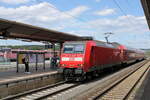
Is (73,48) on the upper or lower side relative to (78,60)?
upper

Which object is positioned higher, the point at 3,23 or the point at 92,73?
the point at 3,23

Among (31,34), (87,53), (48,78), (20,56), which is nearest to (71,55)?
(87,53)

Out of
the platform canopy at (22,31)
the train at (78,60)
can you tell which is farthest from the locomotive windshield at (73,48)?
the platform canopy at (22,31)

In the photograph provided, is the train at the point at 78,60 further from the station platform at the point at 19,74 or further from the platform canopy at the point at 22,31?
the platform canopy at the point at 22,31

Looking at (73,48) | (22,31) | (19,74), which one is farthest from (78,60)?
(19,74)

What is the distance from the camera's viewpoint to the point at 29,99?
38.1ft

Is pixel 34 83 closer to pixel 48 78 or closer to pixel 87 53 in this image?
pixel 48 78

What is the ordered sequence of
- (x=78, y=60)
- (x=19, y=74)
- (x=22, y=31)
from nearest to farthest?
(x=78, y=60), (x=22, y=31), (x=19, y=74)

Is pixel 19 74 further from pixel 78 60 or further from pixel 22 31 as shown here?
pixel 78 60

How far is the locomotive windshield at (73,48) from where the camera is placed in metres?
17.8

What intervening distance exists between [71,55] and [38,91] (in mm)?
4695

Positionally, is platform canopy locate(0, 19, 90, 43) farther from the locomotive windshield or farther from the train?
the train

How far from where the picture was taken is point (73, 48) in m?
18.1

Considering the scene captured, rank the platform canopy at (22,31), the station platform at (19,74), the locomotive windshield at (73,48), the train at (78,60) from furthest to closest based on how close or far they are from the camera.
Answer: the locomotive windshield at (73,48)
the train at (78,60)
the station platform at (19,74)
the platform canopy at (22,31)
